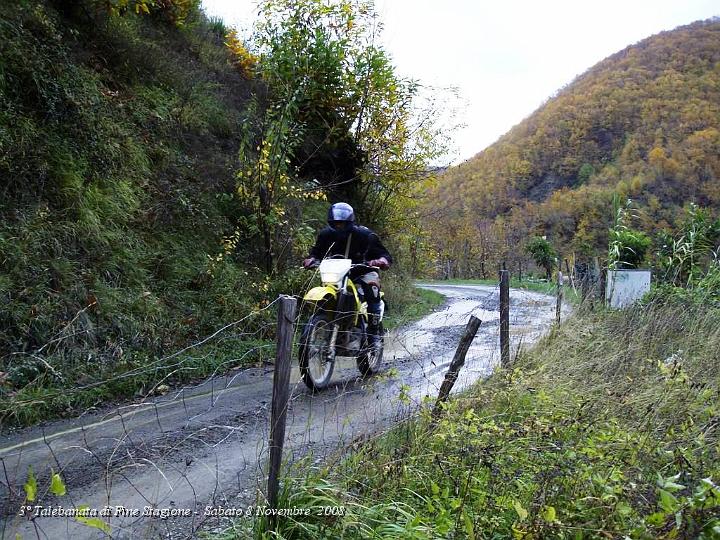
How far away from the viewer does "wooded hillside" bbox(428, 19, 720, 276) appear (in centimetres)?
5750

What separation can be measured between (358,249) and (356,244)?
0.23 ft

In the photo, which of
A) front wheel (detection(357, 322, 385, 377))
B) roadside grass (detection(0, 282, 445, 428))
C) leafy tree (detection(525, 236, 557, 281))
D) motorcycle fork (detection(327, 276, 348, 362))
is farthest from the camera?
leafy tree (detection(525, 236, 557, 281))

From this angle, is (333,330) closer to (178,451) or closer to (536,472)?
(178,451)

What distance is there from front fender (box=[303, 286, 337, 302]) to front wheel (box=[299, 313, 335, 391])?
0.79 feet

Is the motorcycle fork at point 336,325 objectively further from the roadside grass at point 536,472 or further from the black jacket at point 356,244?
the roadside grass at point 536,472

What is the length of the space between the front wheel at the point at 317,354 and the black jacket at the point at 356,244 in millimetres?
1169

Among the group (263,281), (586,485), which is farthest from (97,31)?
(586,485)

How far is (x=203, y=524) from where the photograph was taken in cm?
336

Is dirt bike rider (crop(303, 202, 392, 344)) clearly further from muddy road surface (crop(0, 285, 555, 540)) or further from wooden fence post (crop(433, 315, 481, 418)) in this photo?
wooden fence post (crop(433, 315, 481, 418))

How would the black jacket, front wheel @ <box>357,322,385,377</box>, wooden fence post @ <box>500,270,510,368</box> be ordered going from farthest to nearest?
the black jacket → wooden fence post @ <box>500,270,510,368</box> → front wheel @ <box>357,322,385,377</box>

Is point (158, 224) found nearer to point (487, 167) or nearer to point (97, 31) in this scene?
point (97, 31)

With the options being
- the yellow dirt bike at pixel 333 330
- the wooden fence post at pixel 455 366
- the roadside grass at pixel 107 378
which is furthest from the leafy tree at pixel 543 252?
the wooden fence post at pixel 455 366

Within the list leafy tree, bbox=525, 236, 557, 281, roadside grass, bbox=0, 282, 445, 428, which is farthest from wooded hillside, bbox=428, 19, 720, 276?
roadside grass, bbox=0, 282, 445, 428

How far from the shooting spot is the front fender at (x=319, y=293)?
5898 millimetres
